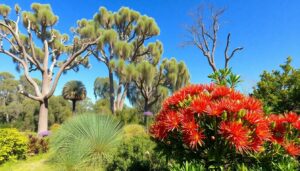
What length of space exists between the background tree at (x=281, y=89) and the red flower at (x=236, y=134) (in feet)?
11.9

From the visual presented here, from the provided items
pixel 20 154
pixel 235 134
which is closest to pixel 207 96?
pixel 235 134

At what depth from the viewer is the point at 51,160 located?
7418 millimetres

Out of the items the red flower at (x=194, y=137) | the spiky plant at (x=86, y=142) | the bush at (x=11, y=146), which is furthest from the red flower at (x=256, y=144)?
the bush at (x=11, y=146)

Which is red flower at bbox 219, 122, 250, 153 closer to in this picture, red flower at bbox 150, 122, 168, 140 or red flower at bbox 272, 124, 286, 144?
red flower at bbox 272, 124, 286, 144

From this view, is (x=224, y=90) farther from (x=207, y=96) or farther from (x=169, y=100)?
(x=169, y=100)

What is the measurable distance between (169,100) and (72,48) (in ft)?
57.6

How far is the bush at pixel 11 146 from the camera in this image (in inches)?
310

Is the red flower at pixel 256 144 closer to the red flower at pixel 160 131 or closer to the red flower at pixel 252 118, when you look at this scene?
the red flower at pixel 252 118

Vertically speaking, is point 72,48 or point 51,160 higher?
point 72,48

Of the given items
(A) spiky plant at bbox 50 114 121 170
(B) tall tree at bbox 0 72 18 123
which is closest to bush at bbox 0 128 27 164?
(A) spiky plant at bbox 50 114 121 170

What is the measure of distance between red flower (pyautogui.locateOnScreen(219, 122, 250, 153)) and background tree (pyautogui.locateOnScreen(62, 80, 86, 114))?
61.7 feet

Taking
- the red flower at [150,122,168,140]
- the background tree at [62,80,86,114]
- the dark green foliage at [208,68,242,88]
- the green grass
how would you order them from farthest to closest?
the background tree at [62,80,86,114] < the green grass < the dark green foliage at [208,68,242,88] < the red flower at [150,122,168,140]

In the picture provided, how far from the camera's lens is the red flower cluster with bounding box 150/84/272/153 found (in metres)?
2.37

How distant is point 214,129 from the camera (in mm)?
2535
